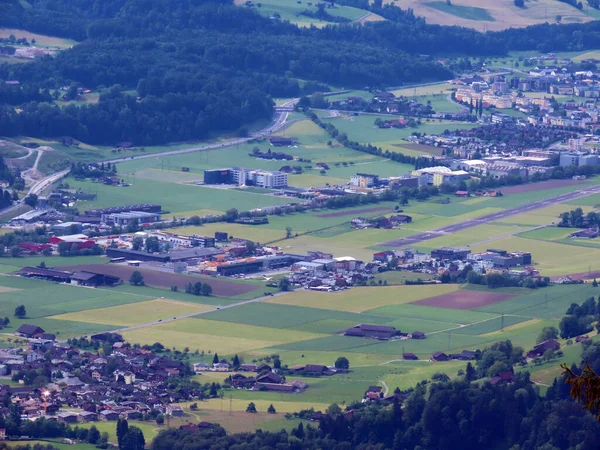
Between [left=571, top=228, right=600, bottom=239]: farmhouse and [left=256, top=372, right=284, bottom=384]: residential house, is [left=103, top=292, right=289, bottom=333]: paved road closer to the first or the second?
[left=256, top=372, right=284, bottom=384]: residential house

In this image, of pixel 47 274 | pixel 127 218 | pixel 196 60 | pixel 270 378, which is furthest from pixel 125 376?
pixel 196 60

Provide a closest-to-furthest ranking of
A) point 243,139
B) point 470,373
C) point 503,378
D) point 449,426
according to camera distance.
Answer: point 449,426
point 503,378
point 470,373
point 243,139

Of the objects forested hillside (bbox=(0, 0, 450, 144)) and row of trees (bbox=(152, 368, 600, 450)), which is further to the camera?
forested hillside (bbox=(0, 0, 450, 144))

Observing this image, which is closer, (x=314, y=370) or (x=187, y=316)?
(x=314, y=370)

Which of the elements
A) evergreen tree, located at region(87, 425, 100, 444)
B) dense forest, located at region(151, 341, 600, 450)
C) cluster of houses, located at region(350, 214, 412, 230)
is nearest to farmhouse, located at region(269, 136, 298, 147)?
cluster of houses, located at region(350, 214, 412, 230)

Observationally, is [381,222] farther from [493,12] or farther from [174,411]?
[493,12]

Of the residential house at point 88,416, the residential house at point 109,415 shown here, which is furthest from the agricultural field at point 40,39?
the residential house at point 88,416

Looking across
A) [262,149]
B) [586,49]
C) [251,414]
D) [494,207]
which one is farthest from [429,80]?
[251,414]
